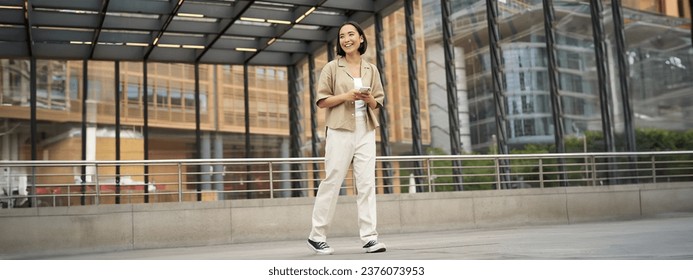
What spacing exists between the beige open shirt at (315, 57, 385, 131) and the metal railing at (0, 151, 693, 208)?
12.0 feet

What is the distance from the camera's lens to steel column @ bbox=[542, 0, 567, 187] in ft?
40.0

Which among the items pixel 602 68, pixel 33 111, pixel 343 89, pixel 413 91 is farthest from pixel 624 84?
pixel 33 111

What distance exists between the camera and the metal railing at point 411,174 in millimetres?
9266

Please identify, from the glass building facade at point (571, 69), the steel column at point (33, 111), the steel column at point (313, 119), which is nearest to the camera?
the glass building facade at point (571, 69)

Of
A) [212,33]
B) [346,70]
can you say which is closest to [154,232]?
[346,70]

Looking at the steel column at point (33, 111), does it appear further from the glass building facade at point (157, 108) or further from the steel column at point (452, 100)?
the steel column at point (452, 100)

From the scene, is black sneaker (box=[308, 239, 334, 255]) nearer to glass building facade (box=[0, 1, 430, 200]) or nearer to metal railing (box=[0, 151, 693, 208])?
metal railing (box=[0, 151, 693, 208])

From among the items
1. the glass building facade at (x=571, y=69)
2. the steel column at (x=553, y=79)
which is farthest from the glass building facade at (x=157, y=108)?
the steel column at (x=553, y=79)

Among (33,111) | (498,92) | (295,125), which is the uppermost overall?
(33,111)

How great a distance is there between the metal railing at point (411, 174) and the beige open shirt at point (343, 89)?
367 cm

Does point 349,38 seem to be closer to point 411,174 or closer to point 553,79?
point 553,79

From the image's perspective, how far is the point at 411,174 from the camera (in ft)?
50.1

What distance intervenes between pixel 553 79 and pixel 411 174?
162 inches
